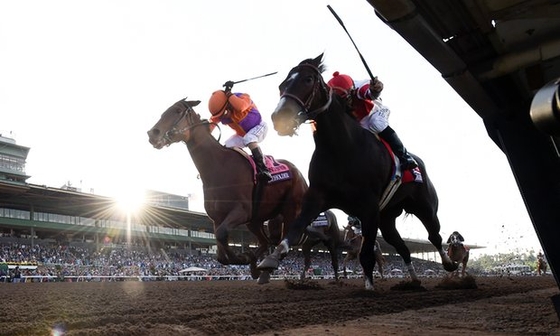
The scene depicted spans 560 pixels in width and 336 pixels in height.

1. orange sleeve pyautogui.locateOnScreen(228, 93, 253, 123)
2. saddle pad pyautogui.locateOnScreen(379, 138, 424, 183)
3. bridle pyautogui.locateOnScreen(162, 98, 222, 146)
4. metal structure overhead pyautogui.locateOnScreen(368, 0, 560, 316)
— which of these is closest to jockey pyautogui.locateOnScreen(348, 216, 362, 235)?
saddle pad pyautogui.locateOnScreen(379, 138, 424, 183)

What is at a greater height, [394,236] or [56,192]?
[56,192]

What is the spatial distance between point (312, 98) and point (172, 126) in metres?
3.02

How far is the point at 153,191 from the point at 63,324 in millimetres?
79052

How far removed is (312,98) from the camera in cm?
555

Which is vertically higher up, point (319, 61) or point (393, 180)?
point (319, 61)

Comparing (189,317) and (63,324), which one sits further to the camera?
(189,317)

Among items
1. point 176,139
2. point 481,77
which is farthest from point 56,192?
point 481,77

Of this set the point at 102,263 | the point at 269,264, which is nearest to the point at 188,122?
the point at 269,264

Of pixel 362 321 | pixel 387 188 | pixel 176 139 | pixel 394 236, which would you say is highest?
pixel 176 139

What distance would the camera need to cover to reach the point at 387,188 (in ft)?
21.2

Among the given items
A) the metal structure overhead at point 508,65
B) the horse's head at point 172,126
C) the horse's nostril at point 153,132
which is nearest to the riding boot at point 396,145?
the horse's head at point 172,126

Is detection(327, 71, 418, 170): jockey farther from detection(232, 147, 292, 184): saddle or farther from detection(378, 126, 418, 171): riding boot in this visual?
detection(232, 147, 292, 184): saddle

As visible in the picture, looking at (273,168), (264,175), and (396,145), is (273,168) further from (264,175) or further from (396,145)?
(396,145)

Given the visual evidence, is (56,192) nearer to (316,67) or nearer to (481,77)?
(316,67)
